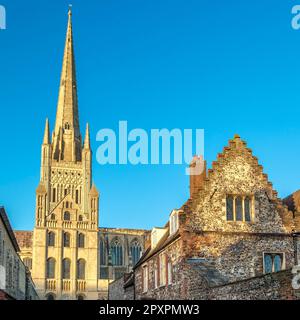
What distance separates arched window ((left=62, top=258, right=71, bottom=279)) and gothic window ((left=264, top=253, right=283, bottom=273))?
75490 mm

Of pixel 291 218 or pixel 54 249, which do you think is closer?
pixel 291 218

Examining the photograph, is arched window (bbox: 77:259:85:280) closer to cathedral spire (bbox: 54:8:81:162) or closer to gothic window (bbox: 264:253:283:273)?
cathedral spire (bbox: 54:8:81:162)

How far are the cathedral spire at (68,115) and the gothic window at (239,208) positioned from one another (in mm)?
90020

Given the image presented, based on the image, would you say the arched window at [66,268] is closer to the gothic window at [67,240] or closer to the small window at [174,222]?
the gothic window at [67,240]

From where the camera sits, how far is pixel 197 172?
2975 cm

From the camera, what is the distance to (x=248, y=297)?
19359 mm

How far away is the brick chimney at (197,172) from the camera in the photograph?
29.3 metres

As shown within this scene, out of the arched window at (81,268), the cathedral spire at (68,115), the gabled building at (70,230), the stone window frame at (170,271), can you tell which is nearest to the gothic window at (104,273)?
the gabled building at (70,230)

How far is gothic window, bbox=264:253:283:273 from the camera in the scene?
2730cm

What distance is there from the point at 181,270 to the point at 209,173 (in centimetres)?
519

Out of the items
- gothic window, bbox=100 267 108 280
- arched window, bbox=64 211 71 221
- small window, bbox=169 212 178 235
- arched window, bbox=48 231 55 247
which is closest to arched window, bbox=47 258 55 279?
arched window, bbox=48 231 55 247

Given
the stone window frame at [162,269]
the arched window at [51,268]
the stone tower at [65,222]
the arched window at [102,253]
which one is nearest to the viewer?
the stone window frame at [162,269]
